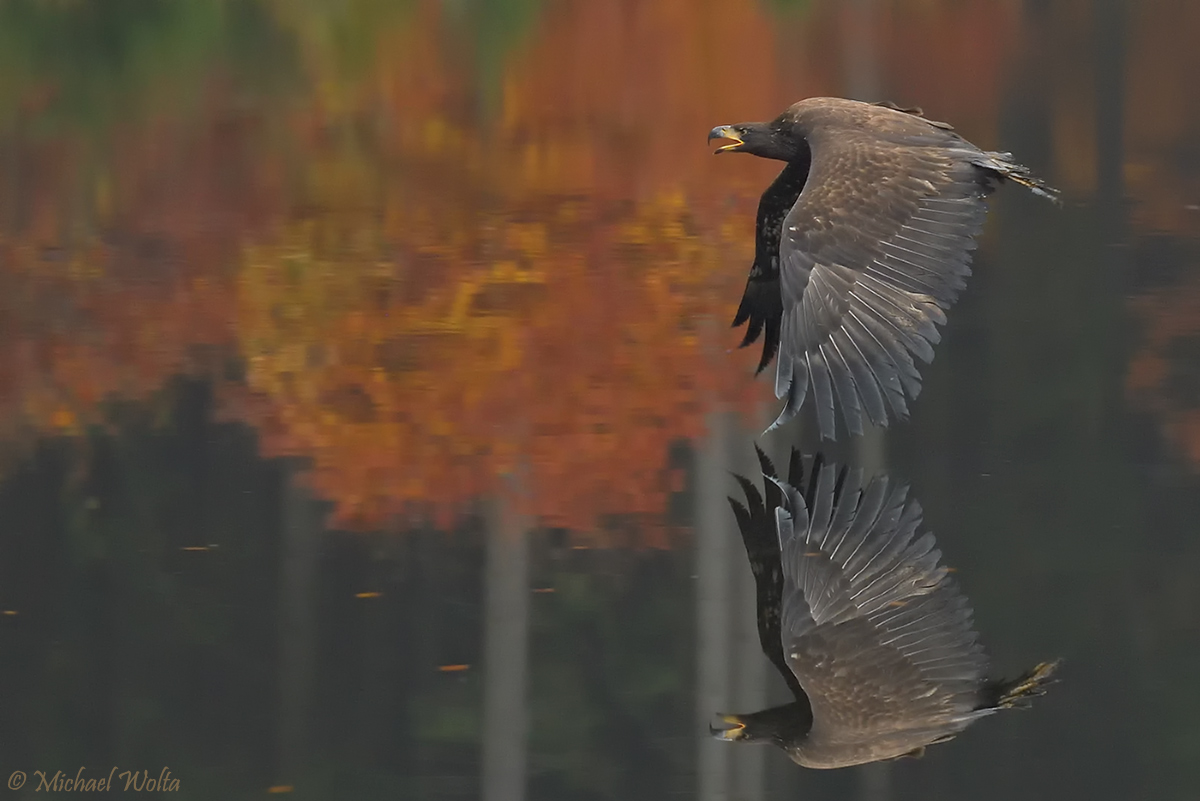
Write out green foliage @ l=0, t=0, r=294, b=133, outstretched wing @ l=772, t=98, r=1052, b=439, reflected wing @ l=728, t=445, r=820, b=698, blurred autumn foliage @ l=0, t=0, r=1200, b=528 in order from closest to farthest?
reflected wing @ l=728, t=445, r=820, b=698 < outstretched wing @ l=772, t=98, r=1052, b=439 < blurred autumn foliage @ l=0, t=0, r=1200, b=528 < green foliage @ l=0, t=0, r=294, b=133

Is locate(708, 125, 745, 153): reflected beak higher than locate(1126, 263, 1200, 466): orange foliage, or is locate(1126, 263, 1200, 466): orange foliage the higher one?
locate(708, 125, 745, 153): reflected beak

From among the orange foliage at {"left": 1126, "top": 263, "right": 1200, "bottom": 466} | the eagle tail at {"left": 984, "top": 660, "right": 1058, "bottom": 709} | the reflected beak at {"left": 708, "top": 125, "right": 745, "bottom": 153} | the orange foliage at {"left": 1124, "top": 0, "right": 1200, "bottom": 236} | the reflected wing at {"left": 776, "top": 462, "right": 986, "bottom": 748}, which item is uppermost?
the orange foliage at {"left": 1124, "top": 0, "right": 1200, "bottom": 236}

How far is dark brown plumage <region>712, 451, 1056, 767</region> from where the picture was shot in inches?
191

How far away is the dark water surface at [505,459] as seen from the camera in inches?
201

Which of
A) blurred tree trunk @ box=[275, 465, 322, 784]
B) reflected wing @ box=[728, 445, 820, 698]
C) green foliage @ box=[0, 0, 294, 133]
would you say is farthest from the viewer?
green foliage @ box=[0, 0, 294, 133]

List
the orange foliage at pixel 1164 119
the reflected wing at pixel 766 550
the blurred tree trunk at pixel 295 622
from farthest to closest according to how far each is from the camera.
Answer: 1. the orange foliage at pixel 1164 119
2. the reflected wing at pixel 766 550
3. the blurred tree trunk at pixel 295 622

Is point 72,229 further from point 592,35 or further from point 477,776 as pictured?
point 592,35

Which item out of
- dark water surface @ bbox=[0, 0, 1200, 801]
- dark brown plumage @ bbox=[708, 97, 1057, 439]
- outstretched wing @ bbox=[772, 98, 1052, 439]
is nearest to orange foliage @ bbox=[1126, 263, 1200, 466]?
dark water surface @ bbox=[0, 0, 1200, 801]

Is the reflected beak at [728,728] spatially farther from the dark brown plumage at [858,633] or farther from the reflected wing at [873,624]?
the reflected wing at [873,624]

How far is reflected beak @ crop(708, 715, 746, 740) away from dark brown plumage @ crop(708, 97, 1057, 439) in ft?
3.03

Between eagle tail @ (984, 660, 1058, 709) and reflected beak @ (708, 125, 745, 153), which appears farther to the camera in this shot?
reflected beak @ (708, 125, 745, 153)

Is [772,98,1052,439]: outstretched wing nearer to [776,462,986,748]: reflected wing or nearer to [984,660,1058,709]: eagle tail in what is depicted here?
[776,462,986,748]: reflected wing

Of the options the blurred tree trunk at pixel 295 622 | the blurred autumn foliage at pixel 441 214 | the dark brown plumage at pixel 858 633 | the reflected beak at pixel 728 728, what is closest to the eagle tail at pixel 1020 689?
the dark brown plumage at pixel 858 633

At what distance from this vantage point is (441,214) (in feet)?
38.0
